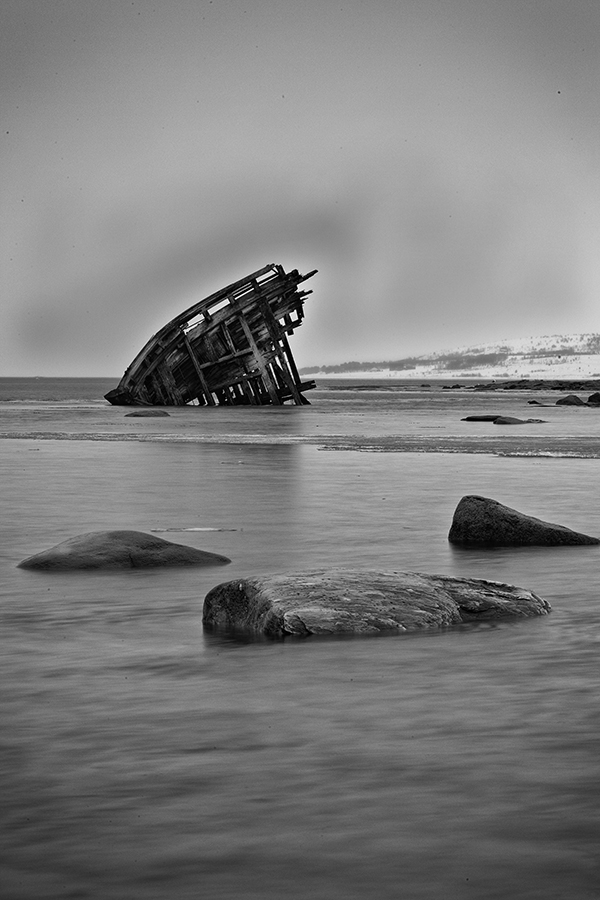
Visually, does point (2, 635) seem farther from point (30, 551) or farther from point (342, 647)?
point (30, 551)

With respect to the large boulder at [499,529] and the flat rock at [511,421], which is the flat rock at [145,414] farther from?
the large boulder at [499,529]

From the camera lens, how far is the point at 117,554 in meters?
9.70

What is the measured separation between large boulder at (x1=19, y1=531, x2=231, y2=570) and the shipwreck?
1708 inches

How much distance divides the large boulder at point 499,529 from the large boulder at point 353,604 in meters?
3.43

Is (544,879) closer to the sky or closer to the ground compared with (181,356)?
closer to the ground

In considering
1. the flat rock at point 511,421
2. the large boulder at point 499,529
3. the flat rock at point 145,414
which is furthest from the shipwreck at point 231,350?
the large boulder at point 499,529

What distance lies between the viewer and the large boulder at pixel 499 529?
11031mm

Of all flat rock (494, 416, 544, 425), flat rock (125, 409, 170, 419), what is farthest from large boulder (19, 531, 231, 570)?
flat rock (125, 409, 170, 419)

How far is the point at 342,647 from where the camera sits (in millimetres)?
6582

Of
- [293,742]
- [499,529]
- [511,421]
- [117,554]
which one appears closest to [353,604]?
[293,742]

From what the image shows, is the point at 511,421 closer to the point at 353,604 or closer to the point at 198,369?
the point at 198,369

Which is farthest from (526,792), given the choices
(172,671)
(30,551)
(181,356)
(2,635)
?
(181,356)

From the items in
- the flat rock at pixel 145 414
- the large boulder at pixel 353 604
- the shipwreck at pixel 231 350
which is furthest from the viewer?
the shipwreck at pixel 231 350

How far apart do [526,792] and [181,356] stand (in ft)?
173
